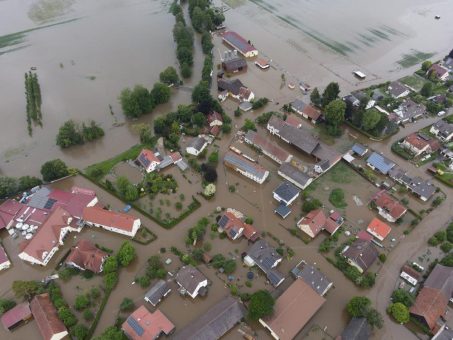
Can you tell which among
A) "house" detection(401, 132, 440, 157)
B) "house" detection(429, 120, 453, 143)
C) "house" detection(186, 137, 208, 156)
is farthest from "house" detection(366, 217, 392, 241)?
"house" detection(186, 137, 208, 156)

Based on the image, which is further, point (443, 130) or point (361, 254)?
point (443, 130)

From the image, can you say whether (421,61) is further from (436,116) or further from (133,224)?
(133,224)

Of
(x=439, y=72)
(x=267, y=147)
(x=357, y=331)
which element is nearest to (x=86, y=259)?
(x=267, y=147)

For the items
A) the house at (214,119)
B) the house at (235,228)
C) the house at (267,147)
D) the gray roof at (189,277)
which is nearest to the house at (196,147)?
the house at (214,119)

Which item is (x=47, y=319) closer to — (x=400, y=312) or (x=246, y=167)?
(x=246, y=167)

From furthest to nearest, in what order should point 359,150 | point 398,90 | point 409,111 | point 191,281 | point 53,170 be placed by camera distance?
1. point 398,90
2. point 409,111
3. point 359,150
4. point 53,170
5. point 191,281

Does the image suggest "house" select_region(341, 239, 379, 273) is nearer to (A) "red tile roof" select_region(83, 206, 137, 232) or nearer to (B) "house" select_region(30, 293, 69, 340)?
(A) "red tile roof" select_region(83, 206, 137, 232)
